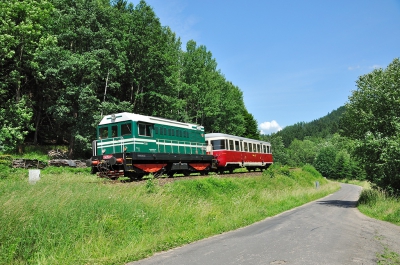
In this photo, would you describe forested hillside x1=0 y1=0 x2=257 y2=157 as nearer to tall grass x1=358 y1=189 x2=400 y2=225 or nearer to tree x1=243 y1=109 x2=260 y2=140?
tall grass x1=358 y1=189 x2=400 y2=225

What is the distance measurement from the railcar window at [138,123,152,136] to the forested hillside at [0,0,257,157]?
12.0m

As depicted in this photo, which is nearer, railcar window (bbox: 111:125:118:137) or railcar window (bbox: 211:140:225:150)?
railcar window (bbox: 111:125:118:137)

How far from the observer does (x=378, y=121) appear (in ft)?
64.9

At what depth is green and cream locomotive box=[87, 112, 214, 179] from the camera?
55.6 ft

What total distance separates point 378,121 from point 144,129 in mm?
14233

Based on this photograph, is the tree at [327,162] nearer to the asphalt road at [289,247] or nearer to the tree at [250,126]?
the tree at [250,126]

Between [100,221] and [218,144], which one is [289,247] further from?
[218,144]

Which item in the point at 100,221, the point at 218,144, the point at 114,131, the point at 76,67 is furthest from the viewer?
the point at 76,67

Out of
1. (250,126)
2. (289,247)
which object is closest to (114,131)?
(289,247)

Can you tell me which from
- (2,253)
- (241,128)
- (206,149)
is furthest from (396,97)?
(241,128)

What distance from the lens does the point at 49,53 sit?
28797 millimetres

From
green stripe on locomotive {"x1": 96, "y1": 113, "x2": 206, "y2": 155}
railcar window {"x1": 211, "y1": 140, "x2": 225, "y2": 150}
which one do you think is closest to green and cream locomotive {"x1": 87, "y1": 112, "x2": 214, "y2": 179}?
green stripe on locomotive {"x1": 96, "y1": 113, "x2": 206, "y2": 155}

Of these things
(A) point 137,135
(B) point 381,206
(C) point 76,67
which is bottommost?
(B) point 381,206

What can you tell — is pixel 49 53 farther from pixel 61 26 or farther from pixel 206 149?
pixel 206 149
